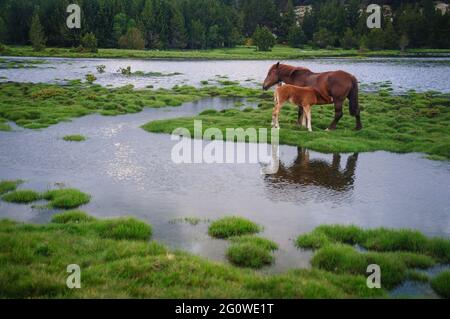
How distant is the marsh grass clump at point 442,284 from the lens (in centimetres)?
887

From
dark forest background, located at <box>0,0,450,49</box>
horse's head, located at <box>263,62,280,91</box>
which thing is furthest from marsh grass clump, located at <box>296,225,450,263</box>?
dark forest background, located at <box>0,0,450,49</box>

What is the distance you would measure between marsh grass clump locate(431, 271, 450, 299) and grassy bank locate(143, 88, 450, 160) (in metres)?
12.5

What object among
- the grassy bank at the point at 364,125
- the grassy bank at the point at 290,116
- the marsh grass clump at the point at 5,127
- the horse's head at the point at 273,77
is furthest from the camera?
the horse's head at the point at 273,77

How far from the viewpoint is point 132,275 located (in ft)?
30.1

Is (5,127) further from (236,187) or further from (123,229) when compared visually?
(123,229)

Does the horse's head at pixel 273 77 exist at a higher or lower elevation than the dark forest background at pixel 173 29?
lower

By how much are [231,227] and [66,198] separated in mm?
5557

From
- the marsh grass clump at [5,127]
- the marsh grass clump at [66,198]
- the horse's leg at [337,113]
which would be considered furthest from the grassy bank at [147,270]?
the marsh grass clump at [5,127]

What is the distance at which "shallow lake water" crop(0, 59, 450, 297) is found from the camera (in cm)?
1255

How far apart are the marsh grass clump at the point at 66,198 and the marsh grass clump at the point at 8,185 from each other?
1532 mm

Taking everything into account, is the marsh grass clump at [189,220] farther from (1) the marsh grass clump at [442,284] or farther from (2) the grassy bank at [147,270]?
(1) the marsh grass clump at [442,284]

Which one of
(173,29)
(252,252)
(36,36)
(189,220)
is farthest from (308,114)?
(173,29)

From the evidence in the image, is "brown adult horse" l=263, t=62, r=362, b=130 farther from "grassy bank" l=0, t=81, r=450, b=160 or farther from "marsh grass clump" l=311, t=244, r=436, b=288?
"marsh grass clump" l=311, t=244, r=436, b=288
